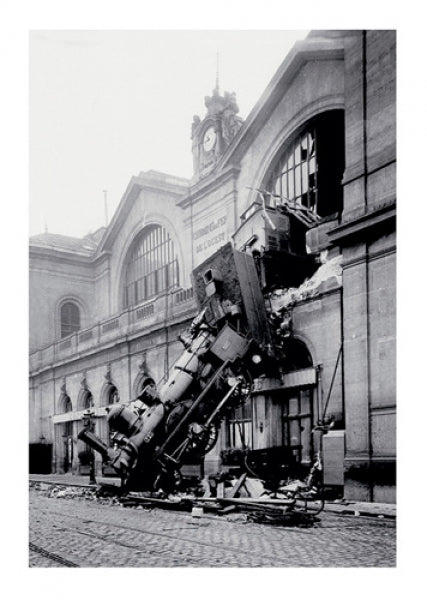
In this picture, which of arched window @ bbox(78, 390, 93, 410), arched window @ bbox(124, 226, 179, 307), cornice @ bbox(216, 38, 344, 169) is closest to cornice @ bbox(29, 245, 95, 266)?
arched window @ bbox(124, 226, 179, 307)

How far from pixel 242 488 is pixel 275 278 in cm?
490

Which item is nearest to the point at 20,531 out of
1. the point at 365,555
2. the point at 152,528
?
the point at 152,528

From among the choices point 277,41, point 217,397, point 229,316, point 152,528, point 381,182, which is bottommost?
point 152,528

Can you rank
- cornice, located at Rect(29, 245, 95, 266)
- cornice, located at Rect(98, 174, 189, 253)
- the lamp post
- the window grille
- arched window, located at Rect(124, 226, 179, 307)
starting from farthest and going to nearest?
arched window, located at Rect(124, 226, 179, 307) → the window grille → the lamp post → cornice, located at Rect(98, 174, 189, 253) → cornice, located at Rect(29, 245, 95, 266)

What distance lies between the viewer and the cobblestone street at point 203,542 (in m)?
8.30

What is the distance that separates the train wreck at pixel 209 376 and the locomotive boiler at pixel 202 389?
0.07ft

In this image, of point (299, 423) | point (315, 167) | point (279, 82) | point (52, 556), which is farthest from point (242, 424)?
point (52, 556)

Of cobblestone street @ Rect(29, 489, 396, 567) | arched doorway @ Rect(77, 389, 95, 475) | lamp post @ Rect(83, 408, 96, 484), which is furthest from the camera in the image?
arched doorway @ Rect(77, 389, 95, 475)

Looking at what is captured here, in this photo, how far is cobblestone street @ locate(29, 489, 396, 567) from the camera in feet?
27.2

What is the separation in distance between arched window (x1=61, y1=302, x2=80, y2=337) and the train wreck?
2.48 metres

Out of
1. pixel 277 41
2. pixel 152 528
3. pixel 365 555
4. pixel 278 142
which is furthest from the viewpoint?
pixel 278 142

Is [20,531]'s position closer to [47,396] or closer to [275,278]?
[47,396]

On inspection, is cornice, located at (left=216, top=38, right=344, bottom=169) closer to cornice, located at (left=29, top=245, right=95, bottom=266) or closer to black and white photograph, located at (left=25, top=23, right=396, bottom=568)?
black and white photograph, located at (left=25, top=23, right=396, bottom=568)

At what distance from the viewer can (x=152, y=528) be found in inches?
436
